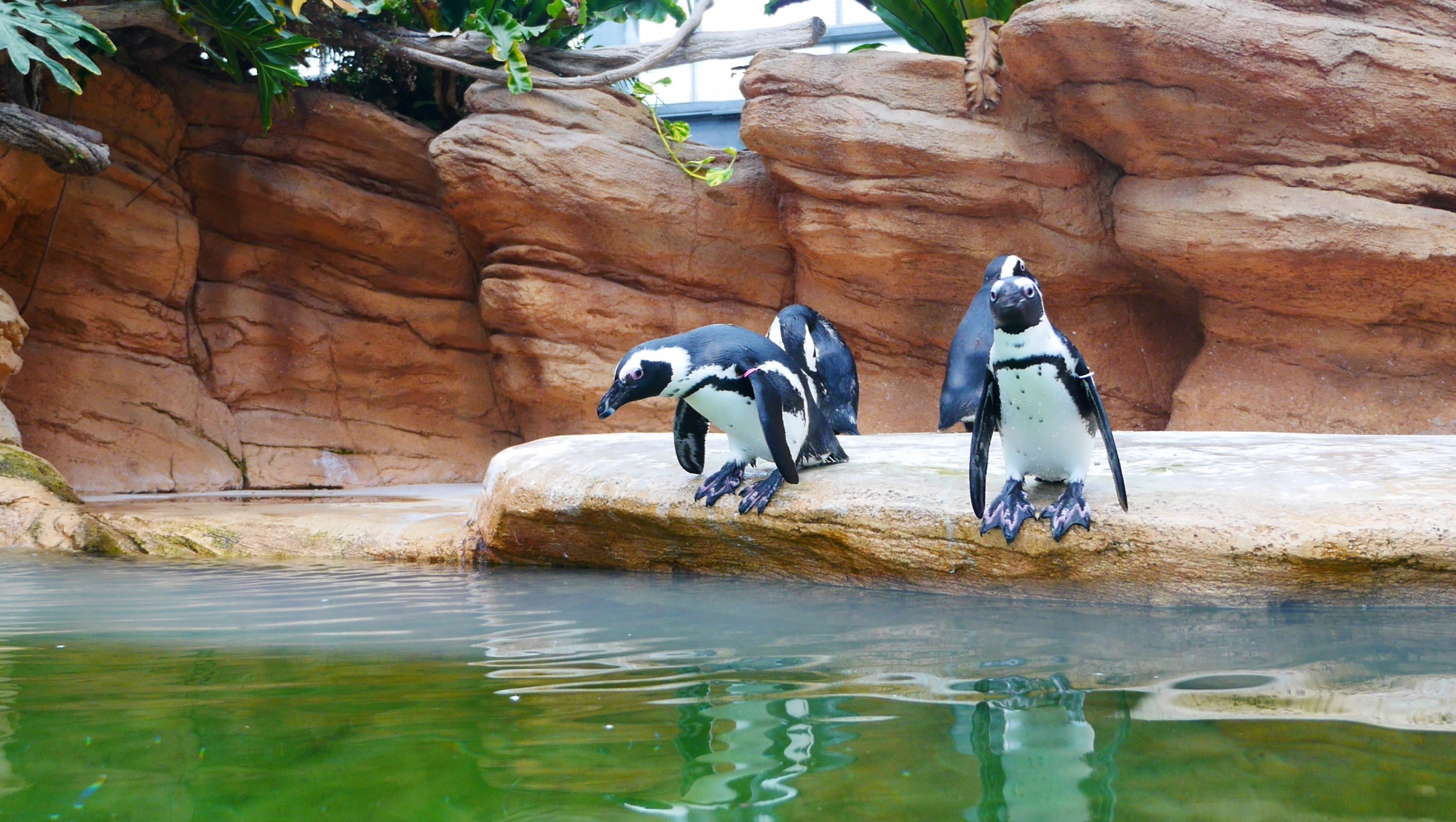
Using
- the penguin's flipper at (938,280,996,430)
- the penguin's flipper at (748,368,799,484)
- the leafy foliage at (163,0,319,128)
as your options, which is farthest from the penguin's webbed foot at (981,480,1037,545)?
the leafy foliage at (163,0,319,128)

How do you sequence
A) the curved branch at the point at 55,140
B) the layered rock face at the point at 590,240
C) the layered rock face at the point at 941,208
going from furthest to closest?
the layered rock face at the point at 590,240 < the layered rock face at the point at 941,208 < the curved branch at the point at 55,140

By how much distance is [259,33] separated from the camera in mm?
6992

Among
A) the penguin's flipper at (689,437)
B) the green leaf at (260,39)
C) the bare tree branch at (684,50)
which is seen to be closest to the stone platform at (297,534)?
the penguin's flipper at (689,437)

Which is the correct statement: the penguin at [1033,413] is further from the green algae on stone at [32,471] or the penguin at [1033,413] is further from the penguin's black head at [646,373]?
the green algae on stone at [32,471]

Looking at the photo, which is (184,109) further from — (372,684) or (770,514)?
(372,684)

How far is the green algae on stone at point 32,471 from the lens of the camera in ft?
17.1

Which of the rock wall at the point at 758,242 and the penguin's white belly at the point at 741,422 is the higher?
the rock wall at the point at 758,242

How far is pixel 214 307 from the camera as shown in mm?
9109

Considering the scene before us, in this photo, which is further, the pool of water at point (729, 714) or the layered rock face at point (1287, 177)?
the layered rock face at point (1287, 177)

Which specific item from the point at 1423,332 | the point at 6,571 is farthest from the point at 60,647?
the point at 1423,332

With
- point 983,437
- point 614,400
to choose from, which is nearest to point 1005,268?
point 983,437

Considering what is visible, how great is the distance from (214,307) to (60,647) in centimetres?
754

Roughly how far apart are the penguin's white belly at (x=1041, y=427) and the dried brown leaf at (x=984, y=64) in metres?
4.81

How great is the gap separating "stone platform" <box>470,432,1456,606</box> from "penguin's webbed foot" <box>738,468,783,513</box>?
4cm
